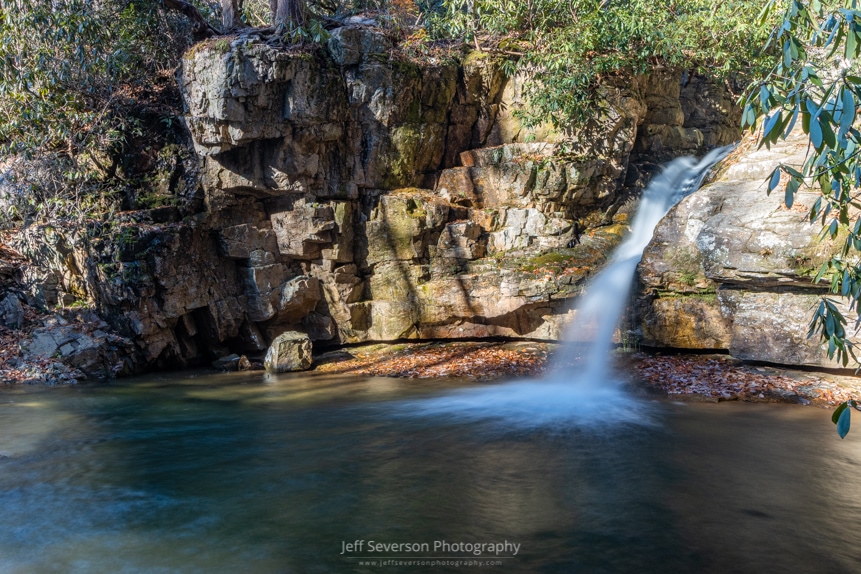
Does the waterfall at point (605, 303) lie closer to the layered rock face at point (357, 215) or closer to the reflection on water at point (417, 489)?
the layered rock face at point (357, 215)

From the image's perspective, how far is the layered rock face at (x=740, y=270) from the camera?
29.0ft

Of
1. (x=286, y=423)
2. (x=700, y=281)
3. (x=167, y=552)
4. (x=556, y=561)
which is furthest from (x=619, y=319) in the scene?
(x=167, y=552)

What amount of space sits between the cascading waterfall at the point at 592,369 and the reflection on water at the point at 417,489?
1.56ft

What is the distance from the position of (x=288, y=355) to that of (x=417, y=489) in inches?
282

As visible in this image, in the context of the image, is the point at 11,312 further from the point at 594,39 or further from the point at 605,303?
the point at 594,39

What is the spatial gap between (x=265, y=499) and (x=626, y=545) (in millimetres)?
3154

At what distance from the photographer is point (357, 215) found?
1315cm

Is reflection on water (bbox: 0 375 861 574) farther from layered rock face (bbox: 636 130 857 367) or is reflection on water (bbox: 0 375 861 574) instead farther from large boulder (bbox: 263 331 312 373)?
large boulder (bbox: 263 331 312 373)

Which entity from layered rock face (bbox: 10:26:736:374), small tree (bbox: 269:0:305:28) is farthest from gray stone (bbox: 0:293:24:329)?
small tree (bbox: 269:0:305:28)

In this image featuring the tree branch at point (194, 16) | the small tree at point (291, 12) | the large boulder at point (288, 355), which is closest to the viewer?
the large boulder at point (288, 355)

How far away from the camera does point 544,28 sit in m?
12.7

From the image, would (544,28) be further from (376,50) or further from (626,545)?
(626,545)

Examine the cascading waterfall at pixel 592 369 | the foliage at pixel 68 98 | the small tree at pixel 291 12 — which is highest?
the small tree at pixel 291 12

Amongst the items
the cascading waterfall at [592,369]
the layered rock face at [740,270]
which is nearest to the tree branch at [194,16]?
the cascading waterfall at [592,369]
